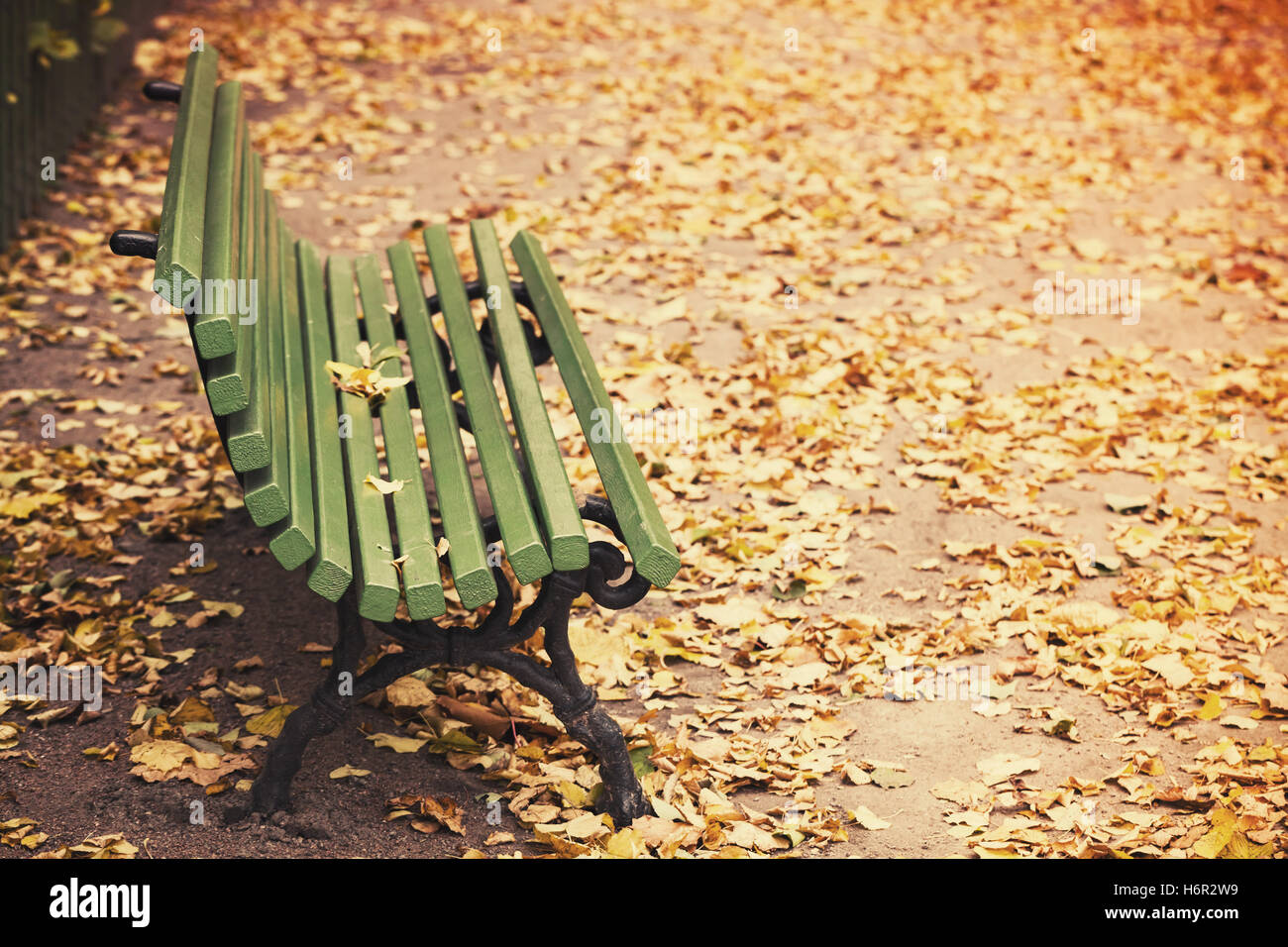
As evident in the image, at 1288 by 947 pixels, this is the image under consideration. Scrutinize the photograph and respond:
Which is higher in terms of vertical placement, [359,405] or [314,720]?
[359,405]

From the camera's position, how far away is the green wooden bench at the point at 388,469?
89.9 inches

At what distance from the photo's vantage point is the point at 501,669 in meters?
2.56

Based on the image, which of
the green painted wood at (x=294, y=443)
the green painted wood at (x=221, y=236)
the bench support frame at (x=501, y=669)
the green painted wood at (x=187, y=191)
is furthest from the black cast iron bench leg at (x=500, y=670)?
the green painted wood at (x=187, y=191)

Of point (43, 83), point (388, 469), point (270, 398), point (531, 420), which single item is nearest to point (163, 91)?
point (270, 398)

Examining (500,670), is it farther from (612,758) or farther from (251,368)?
(251,368)

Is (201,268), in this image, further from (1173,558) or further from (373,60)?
(373,60)

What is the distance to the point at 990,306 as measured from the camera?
5.12m

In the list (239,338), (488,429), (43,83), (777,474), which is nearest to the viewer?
(239,338)

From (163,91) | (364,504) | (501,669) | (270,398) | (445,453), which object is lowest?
(501,669)

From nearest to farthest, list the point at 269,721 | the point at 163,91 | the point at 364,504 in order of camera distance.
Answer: the point at 364,504
the point at 269,721
the point at 163,91

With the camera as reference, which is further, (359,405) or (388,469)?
(359,405)

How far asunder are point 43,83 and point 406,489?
15.3 feet

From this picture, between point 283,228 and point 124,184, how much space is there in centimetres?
303

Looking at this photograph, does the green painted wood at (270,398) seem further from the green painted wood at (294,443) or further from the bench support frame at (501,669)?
the bench support frame at (501,669)
